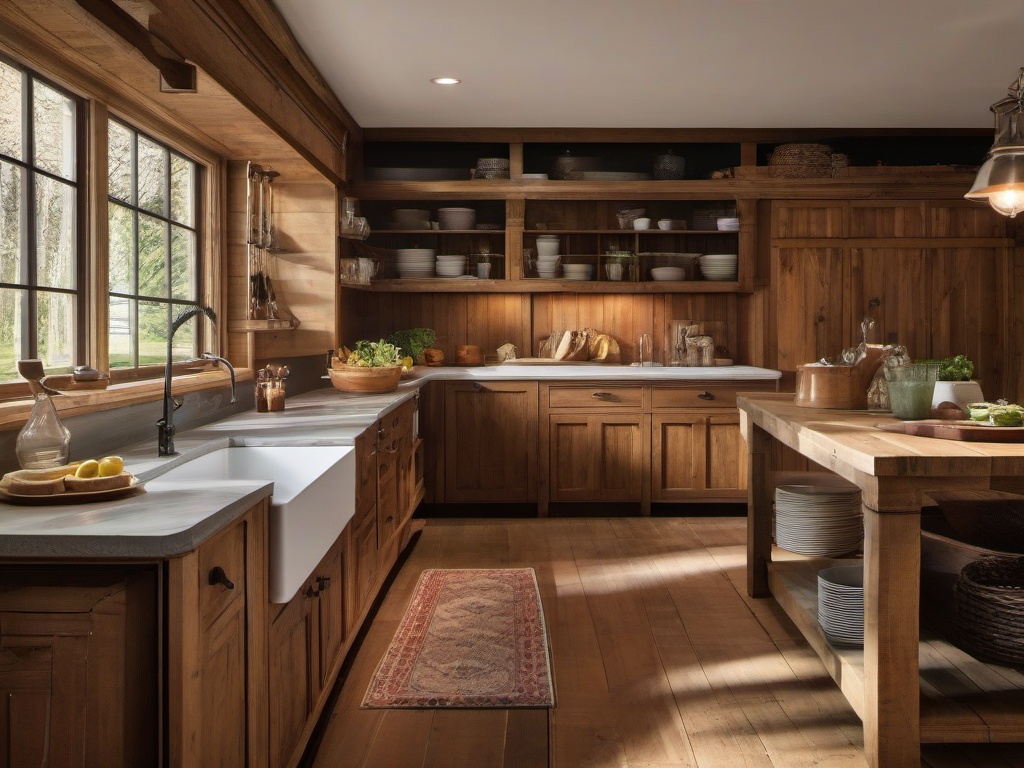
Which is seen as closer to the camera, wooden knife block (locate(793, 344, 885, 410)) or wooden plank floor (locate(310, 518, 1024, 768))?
wooden plank floor (locate(310, 518, 1024, 768))

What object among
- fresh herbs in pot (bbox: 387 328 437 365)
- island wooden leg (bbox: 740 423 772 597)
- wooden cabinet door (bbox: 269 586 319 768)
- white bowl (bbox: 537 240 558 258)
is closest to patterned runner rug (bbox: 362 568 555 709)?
wooden cabinet door (bbox: 269 586 319 768)

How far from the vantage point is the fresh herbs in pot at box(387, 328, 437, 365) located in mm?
5723

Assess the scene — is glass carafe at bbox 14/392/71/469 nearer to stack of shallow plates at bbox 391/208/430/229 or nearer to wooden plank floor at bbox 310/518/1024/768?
A: wooden plank floor at bbox 310/518/1024/768

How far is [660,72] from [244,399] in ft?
8.71

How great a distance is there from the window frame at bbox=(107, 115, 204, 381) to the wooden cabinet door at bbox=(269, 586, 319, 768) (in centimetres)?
122

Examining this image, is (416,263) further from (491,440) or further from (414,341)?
(491,440)

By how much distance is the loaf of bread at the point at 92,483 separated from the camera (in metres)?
1.75

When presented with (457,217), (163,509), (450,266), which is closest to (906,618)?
(163,509)

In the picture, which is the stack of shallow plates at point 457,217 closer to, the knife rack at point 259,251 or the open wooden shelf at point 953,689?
the knife rack at point 259,251

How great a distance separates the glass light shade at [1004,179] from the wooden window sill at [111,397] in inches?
122

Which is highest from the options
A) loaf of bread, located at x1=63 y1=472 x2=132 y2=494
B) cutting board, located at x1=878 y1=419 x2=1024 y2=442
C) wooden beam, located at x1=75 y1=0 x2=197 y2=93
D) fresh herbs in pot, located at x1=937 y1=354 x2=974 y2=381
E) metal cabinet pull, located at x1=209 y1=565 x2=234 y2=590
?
wooden beam, located at x1=75 y1=0 x2=197 y2=93

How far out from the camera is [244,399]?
4020 mm

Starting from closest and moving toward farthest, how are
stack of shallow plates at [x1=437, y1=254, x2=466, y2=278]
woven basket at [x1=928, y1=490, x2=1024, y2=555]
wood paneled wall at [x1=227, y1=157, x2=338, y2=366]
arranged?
woven basket at [x1=928, y1=490, x2=1024, y2=555], wood paneled wall at [x1=227, y1=157, x2=338, y2=366], stack of shallow plates at [x1=437, y1=254, x2=466, y2=278]

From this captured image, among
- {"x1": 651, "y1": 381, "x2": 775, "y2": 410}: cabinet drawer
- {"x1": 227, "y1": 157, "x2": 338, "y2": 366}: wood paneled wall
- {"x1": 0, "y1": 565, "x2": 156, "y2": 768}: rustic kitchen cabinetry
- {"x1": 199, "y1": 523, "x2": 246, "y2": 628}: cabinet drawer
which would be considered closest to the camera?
{"x1": 0, "y1": 565, "x2": 156, "y2": 768}: rustic kitchen cabinetry
